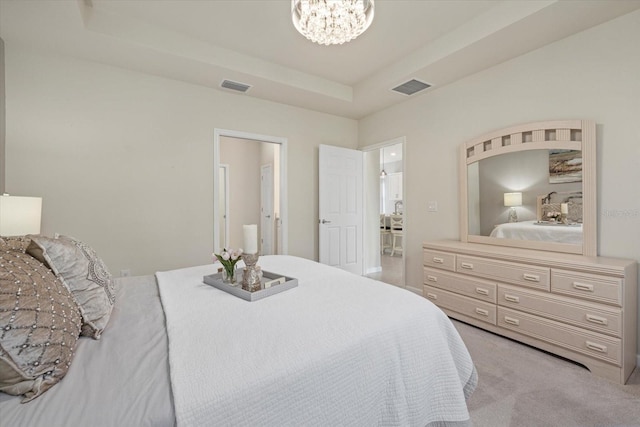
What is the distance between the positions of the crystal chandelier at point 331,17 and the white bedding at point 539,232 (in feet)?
7.49

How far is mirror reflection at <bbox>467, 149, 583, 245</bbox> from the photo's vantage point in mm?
2385

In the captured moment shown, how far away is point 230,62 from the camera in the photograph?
298cm

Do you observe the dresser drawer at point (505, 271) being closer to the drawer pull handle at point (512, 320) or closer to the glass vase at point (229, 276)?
the drawer pull handle at point (512, 320)

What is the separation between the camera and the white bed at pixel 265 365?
2.27 feet

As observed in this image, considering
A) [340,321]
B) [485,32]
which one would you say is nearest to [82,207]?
[340,321]

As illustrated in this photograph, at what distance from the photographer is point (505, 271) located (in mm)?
2426

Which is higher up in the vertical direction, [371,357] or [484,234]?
[484,234]

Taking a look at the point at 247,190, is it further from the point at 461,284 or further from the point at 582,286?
the point at 582,286

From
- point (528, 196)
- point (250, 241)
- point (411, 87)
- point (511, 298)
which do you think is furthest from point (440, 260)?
point (250, 241)

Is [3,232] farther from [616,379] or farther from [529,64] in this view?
[529,64]

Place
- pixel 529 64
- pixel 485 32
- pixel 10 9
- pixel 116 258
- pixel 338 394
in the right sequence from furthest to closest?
pixel 116 258, pixel 529 64, pixel 485 32, pixel 10 9, pixel 338 394

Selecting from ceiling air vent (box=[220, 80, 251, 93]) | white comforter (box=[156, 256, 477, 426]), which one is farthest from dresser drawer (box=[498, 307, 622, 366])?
ceiling air vent (box=[220, 80, 251, 93])

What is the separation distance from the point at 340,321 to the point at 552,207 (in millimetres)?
2459

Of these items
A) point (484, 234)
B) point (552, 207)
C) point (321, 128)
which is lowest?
point (484, 234)
